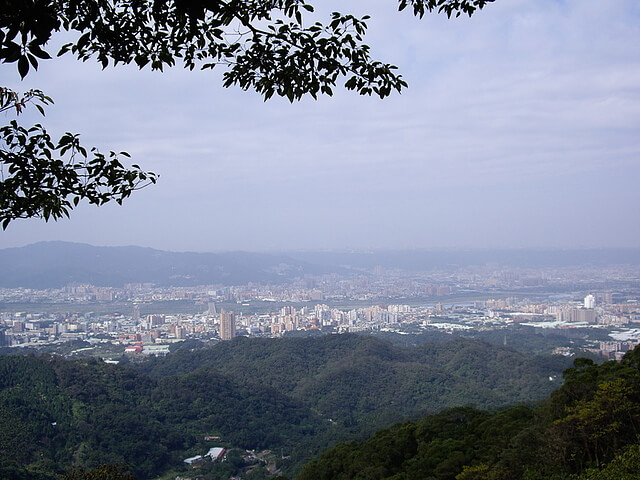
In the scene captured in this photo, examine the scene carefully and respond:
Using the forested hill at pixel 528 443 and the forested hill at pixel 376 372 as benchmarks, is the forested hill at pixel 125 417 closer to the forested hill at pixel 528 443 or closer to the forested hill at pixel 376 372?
the forested hill at pixel 376 372

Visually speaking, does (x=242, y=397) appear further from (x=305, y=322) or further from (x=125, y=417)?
(x=305, y=322)

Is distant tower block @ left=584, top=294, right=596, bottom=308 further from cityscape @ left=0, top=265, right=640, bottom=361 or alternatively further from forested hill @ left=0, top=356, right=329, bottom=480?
forested hill @ left=0, top=356, right=329, bottom=480

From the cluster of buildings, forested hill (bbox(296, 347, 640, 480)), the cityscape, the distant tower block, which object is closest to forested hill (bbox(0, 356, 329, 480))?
forested hill (bbox(296, 347, 640, 480))

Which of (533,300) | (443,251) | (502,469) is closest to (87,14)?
(502,469)

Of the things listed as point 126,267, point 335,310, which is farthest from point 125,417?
point 126,267

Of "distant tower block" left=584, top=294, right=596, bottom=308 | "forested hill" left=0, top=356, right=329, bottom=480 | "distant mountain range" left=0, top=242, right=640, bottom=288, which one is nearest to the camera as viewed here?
"forested hill" left=0, top=356, right=329, bottom=480

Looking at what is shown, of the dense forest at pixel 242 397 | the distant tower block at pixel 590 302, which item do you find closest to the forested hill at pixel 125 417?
the dense forest at pixel 242 397
